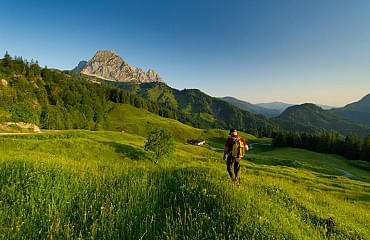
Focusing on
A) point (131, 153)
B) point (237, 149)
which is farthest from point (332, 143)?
point (237, 149)

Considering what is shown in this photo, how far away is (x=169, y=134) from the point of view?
4325 centimetres

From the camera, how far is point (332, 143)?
120938mm

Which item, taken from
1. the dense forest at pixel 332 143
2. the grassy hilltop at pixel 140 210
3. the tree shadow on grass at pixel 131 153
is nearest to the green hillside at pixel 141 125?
the dense forest at pixel 332 143

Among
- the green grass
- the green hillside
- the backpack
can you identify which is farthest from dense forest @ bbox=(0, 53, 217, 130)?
the backpack

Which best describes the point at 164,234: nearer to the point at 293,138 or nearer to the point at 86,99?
the point at 293,138

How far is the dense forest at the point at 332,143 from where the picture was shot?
105562 millimetres

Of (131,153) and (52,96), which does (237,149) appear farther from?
(52,96)

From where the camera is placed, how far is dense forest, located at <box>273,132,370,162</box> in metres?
106

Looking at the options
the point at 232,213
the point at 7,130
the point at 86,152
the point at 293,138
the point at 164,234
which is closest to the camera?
the point at 164,234

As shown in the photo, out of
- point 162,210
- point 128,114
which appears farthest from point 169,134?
point 128,114

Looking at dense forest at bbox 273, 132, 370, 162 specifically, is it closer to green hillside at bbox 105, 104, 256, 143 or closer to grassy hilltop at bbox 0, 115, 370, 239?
green hillside at bbox 105, 104, 256, 143

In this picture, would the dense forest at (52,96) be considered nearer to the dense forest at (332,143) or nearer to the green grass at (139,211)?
the green grass at (139,211)

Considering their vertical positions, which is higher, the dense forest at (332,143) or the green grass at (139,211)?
the green grass at (139,211)

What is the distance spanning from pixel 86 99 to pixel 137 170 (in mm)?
180326
